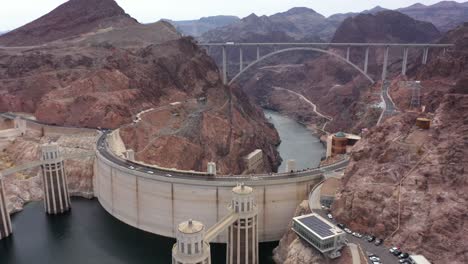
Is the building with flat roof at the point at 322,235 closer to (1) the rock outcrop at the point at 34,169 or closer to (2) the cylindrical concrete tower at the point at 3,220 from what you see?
(2) the cylindrical concrete tower at the point at 3,220

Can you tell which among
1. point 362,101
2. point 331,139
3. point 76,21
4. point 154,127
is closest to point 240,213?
point 331,139

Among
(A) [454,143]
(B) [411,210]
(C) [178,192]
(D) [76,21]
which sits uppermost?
(D) [76,21]

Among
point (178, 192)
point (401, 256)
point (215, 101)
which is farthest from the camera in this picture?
point (215, 101)

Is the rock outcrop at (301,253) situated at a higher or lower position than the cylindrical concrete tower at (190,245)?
lower

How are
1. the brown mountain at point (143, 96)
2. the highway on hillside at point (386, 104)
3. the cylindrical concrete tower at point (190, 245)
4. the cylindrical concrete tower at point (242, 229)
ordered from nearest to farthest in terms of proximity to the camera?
the cylindrical concrete tower at point (190, 245), the cylindrical concrete tower at point (242, 229), the brown mountain at point (143, 96), the highway on hillside at point (386, 104)

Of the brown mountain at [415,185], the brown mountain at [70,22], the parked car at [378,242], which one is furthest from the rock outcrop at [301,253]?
the brown mountain at [70,22]

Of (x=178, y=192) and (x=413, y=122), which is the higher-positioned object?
(x=413, y=122)

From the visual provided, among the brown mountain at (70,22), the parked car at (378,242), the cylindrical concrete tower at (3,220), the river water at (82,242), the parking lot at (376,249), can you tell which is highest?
the brown mountain at (70,22)

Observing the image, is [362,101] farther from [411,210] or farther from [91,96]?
[411,210]
